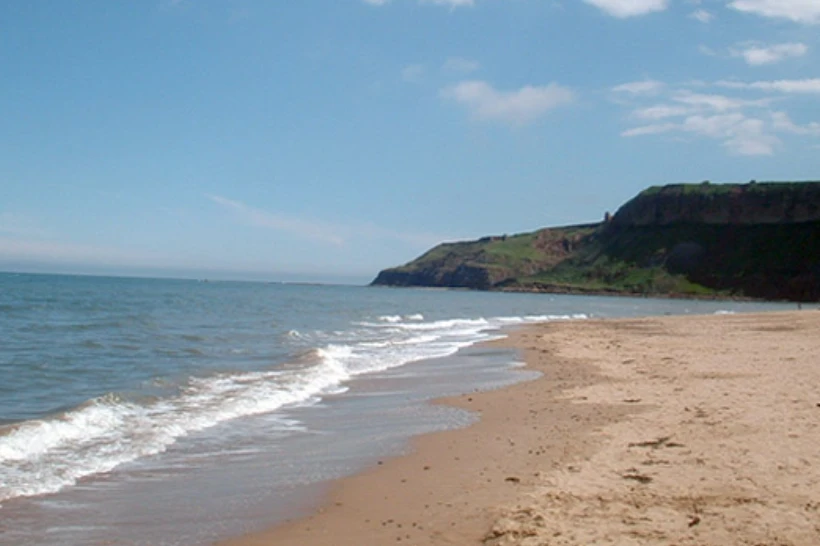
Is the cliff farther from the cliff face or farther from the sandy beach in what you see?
the sandy beach

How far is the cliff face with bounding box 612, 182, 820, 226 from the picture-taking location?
5536 inches

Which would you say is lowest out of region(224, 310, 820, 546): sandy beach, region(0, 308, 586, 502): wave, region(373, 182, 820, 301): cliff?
region(0, 308, 586, 502): wave

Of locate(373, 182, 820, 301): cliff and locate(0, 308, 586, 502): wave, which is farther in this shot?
locate(373, 182, 820, 301): cliff

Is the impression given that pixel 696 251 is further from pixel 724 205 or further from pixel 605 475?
pixel 605 475

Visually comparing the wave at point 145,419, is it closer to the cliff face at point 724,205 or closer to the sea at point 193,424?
the sea at point 193,424

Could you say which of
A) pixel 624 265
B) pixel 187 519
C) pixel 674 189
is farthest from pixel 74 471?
pixel 674 189

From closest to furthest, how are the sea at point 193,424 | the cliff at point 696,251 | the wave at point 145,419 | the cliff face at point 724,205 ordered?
the sea at point 193,424 < the wave at point 145,419 < the cliff at point 696,251 < the cliff face at point 724,205

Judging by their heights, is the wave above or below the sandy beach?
below

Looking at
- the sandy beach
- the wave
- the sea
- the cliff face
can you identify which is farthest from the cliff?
the sandy beach

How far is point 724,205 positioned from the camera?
6004 inches

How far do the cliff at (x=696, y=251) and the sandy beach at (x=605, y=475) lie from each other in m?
118

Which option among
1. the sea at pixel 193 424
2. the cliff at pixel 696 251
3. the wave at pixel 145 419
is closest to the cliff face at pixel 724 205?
the cliff at pixel 696 251

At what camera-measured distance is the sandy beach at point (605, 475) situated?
236 inches

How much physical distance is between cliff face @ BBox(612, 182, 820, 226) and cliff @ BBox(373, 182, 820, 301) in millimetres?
194
